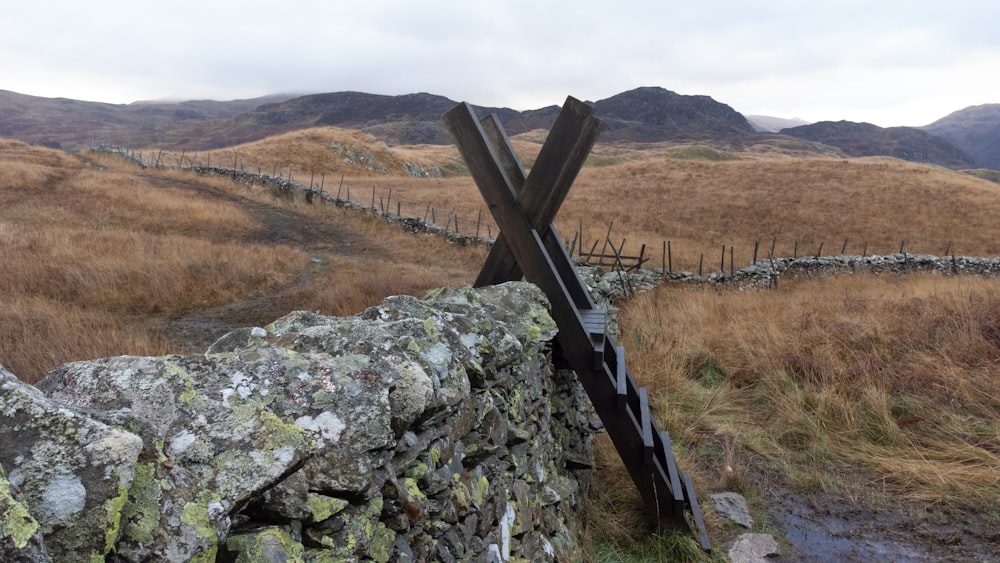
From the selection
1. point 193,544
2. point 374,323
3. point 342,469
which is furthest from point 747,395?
point 193,544

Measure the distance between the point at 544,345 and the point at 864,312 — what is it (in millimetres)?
8214

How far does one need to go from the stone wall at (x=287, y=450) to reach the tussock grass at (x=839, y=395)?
2328mm

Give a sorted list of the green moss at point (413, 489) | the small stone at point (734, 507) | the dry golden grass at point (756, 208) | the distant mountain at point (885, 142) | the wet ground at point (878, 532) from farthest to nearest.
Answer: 1. the distant mountain at point (885, 142)
2. the dry golden grass at point (756, 208)
3. the small stone at point (734, 507)
4. the wet ground at point (878, 532)
5. the green moss at point (413, 489)

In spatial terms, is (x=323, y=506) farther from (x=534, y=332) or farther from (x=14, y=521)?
(x=534, y=332)

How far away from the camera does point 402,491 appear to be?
209cm

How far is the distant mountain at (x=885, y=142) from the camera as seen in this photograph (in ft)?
554

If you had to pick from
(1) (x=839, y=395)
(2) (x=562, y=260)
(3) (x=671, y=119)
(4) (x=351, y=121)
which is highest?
(3) (x=671, y=119)

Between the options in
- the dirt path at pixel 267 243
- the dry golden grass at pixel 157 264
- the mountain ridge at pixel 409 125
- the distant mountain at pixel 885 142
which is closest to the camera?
the dry golden grass at pixel 157 264

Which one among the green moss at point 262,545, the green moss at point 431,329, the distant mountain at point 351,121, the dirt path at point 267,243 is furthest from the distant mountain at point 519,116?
the green moss at point 262,545

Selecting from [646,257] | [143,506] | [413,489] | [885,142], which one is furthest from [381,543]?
[885,142]

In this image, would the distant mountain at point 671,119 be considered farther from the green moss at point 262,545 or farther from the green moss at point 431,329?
the green moss at point 262,545

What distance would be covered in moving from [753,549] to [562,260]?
278 cm

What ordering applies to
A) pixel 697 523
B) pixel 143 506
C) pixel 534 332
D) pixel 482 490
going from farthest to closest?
1. pixel 697 523
2. pixel 534 332
3. pixel 482 490
4. pixel 143 506

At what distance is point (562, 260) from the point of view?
452 cm
